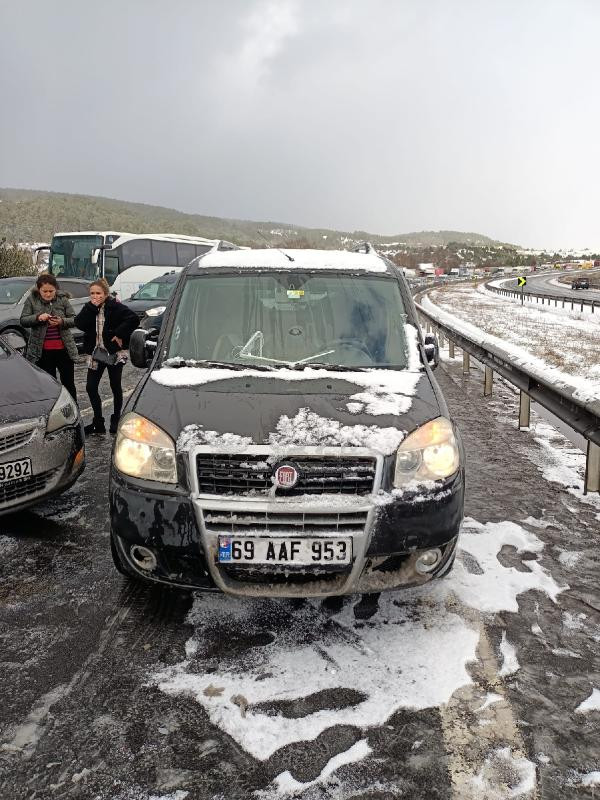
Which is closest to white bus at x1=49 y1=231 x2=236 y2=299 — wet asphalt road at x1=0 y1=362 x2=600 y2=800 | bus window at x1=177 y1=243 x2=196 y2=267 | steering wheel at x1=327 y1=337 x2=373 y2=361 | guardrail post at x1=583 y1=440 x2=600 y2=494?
bus window at x1=177 y1=243 x2=196 y2=267

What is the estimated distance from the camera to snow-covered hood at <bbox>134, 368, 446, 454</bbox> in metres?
3.05

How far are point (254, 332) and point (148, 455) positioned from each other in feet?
4.48

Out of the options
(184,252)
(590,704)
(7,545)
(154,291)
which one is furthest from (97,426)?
(184,252)

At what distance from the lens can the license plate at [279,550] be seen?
9.53 feet

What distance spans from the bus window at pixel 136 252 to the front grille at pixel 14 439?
22.6 m

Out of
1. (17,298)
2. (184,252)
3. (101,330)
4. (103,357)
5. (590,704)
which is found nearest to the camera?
(590,704)

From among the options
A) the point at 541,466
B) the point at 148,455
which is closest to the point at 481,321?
the point at 541,466

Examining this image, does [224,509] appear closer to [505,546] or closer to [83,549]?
[83,549]

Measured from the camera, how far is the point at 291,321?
4.26 meters

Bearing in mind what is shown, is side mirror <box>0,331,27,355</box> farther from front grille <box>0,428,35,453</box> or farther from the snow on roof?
the snow on roof

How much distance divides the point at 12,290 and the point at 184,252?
15254mm

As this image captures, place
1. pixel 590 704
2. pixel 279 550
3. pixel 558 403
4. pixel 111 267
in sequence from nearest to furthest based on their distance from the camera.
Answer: pixel 590 704 → pixel 279 550 → pixel 558 403 → pixel 111 267

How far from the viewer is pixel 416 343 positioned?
4.20 meters

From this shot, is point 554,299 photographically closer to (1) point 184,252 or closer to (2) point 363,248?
(1) point 184,252
